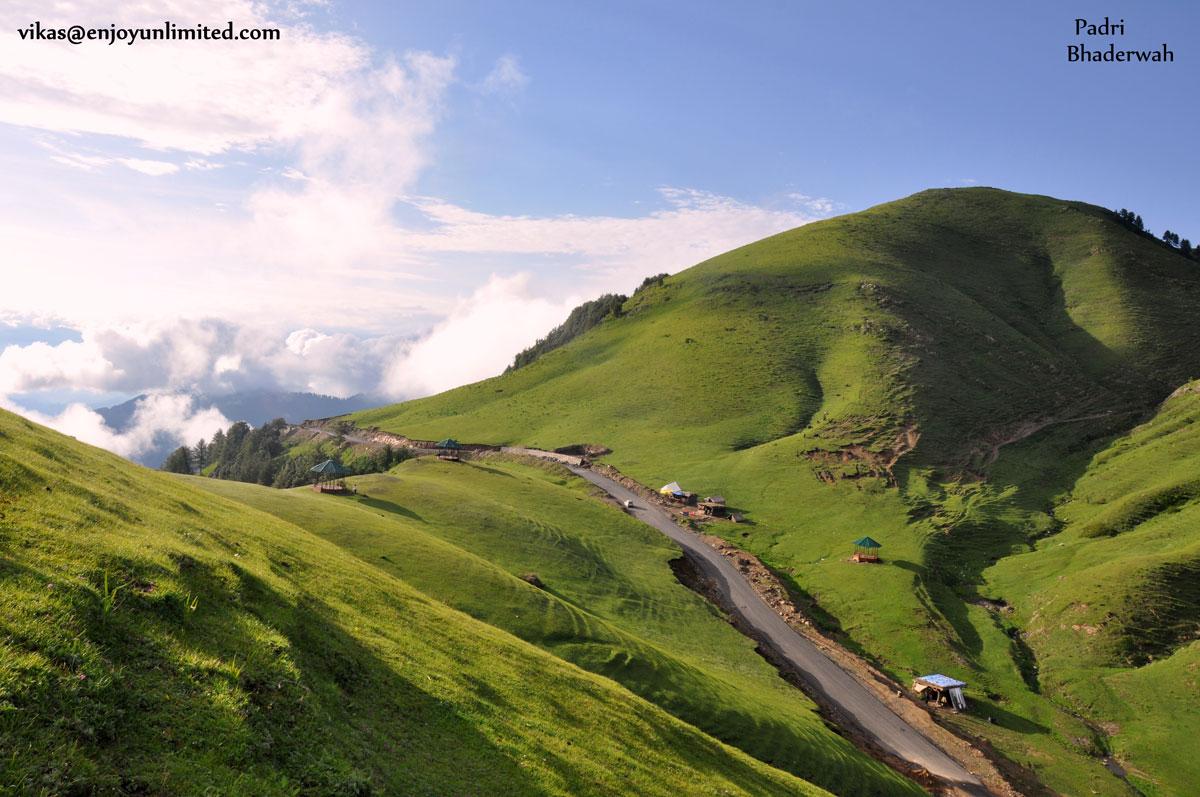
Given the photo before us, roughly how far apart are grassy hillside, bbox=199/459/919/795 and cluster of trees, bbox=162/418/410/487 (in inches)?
1384

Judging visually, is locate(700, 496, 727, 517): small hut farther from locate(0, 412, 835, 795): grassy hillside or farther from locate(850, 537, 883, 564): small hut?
locate(0, 412, 835, 795): grassy hillside

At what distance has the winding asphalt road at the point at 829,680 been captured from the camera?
45.1m

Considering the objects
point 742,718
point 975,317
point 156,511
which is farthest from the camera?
point 975,317

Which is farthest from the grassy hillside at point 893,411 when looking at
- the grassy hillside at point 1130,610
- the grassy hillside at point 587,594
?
the grassy hillside at point 587,594

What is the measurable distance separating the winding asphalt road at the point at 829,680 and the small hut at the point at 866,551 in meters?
15.8

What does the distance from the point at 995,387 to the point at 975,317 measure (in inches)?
1271

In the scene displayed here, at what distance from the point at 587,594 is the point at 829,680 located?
2198 centimetres

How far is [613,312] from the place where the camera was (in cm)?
19575

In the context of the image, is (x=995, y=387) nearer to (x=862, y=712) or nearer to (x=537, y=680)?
(x=862, y=712)

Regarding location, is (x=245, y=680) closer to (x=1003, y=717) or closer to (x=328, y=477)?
(x=328, y=477)

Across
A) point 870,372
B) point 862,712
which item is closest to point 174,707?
point 862,712

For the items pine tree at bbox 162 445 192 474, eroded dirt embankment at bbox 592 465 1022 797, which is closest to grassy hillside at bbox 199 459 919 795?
eroded dirt embankment at bbox 592 465 1022 797

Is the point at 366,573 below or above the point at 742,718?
above

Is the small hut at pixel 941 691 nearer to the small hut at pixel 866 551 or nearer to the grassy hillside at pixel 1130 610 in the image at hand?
the grassy hillside at pixel 1130 610
